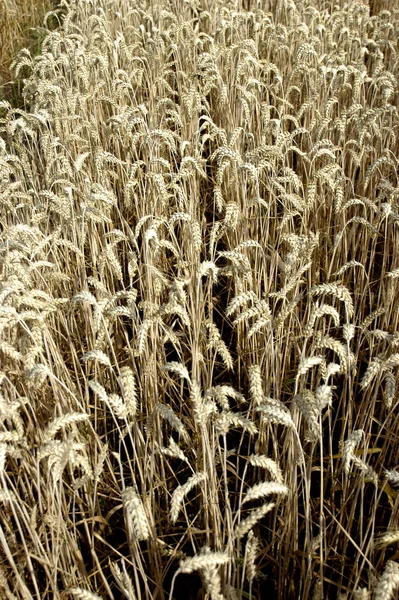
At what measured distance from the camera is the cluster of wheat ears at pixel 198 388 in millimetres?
1212

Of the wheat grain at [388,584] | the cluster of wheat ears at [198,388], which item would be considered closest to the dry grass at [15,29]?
the cluster of wheat ears at [198,388]

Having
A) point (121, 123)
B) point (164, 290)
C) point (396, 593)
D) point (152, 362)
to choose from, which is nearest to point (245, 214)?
point (164, 290)

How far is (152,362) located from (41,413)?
36 cm

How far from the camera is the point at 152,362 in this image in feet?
5.27

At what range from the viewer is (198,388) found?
120cm

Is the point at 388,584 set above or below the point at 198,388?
below

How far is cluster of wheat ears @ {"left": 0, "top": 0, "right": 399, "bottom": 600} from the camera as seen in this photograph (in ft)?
3.98

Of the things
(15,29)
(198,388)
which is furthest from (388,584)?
(15,29)

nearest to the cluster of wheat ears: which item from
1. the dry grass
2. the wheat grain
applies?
the wheat grain

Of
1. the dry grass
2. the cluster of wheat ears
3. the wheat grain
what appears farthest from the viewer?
the dry grass

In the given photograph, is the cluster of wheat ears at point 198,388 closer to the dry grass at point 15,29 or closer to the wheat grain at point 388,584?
the wheat grain at point 388,584

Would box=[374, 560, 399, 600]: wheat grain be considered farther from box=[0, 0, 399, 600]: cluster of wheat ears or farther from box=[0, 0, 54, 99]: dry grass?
box=[0, 0, 54, 99]: dry grass

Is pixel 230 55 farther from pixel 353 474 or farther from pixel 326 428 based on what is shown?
pixel 353 474

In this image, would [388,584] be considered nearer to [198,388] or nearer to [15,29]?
[198,388]
